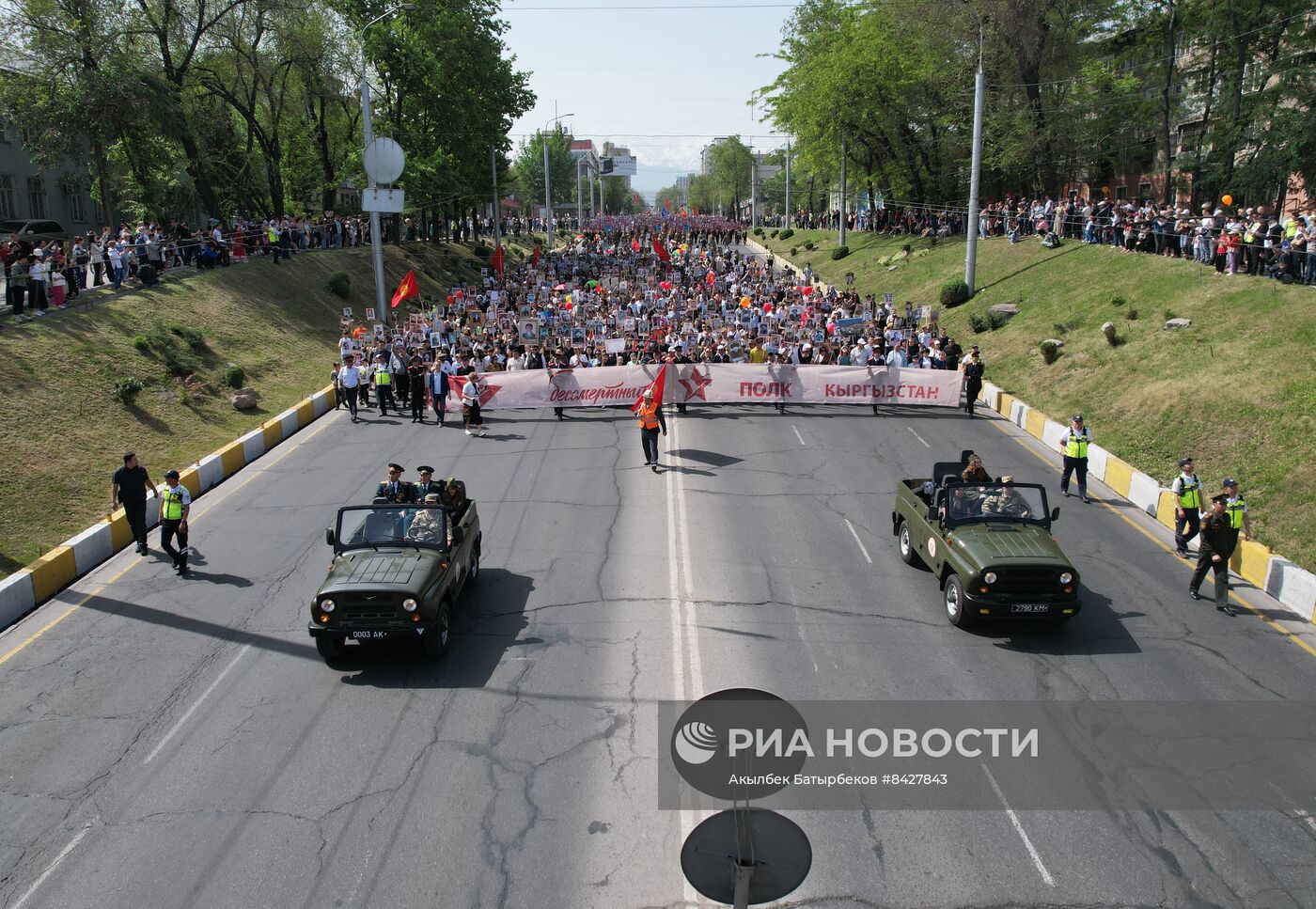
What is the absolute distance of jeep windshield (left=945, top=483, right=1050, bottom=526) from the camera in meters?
12.8

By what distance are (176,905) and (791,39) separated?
62.7 meters

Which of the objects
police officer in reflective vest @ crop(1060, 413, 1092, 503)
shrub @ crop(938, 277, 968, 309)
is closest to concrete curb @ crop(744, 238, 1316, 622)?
police officer in reflective vest @ crop(1060, 413, 1092, 503)

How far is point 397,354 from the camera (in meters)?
25.4

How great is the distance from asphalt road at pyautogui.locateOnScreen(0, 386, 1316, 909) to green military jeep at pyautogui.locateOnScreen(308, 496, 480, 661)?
620 millimetres

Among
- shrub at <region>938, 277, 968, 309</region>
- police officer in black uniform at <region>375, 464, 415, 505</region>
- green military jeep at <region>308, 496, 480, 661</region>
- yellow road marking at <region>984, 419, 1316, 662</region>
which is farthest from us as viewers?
shrub at <region>938, 277, 968, 309</region>

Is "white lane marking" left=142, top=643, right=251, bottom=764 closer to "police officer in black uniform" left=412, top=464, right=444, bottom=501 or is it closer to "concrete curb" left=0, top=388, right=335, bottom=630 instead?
"police officer in black uniform" left=412, top=464, right=444, bottom=501

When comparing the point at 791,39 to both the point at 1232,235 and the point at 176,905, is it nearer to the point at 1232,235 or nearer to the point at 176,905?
the point at 1232,235

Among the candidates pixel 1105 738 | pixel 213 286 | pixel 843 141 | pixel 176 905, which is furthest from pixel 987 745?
pixel 843 141

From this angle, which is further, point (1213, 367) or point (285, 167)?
point (285, 167)

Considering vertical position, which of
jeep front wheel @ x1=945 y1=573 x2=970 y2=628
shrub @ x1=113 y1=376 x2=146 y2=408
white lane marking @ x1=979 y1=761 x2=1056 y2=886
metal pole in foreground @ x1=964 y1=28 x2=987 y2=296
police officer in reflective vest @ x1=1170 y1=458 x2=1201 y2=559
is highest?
metal pole in foreground @ x1=964 y1=28 x2=987 y2=296

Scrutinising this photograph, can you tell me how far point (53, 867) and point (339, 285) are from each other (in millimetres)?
32123

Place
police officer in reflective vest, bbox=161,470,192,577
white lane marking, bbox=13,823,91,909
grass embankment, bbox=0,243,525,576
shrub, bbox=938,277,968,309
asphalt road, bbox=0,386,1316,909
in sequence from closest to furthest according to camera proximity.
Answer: white lane marking, bbox=13,823,91,909
asphalt road, bbox=0,386,1316,909
police officer in reflective vest, bbox=161,470,192,577
grass embankment, bbox=0,243,525,576
shrub, bbox=938,277,968,309

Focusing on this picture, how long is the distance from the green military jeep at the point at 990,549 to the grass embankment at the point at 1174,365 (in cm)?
544

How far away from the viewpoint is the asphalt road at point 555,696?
7508 millimetres
